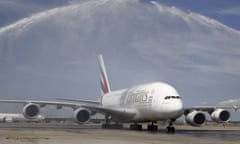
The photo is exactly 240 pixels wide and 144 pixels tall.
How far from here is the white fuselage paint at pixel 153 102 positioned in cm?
3488

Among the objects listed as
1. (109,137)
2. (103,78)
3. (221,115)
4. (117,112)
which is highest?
(103,78)

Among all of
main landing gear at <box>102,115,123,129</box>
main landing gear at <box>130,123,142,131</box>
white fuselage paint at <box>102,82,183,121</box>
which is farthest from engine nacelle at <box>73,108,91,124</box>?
main landing gear at <box>130,123,142,131</box>

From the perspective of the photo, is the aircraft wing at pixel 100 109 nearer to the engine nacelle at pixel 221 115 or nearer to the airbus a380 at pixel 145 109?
the airbus a380 at pixel 145 109

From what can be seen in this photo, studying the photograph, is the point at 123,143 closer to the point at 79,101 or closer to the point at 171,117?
the point at 171,117

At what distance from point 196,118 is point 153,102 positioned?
161 inches

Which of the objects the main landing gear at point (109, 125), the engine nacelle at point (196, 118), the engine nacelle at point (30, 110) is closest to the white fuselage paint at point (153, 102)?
the engine nacelle at point (196, 118)

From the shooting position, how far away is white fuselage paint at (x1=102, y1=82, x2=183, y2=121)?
34.9 m

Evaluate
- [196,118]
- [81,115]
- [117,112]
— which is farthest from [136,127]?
[196,118]

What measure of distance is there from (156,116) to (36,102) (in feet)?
44.4

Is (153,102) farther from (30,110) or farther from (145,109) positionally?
(30,110)

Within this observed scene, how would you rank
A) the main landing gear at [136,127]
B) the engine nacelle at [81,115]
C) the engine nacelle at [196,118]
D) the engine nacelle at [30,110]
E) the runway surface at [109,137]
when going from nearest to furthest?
the runway surface at [109,137]
the engine nacelle at [196,118]
the main landing gear at [136,127]
the engine nacelle at [30,110]
the engine nacelle at [81,115]

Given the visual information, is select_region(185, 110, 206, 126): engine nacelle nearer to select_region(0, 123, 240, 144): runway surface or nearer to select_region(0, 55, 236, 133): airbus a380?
select_region(0, 55, 236, 133): airbus a380

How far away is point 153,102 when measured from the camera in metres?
37.2

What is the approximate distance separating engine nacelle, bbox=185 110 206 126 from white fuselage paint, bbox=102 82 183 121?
2793 millimetres
